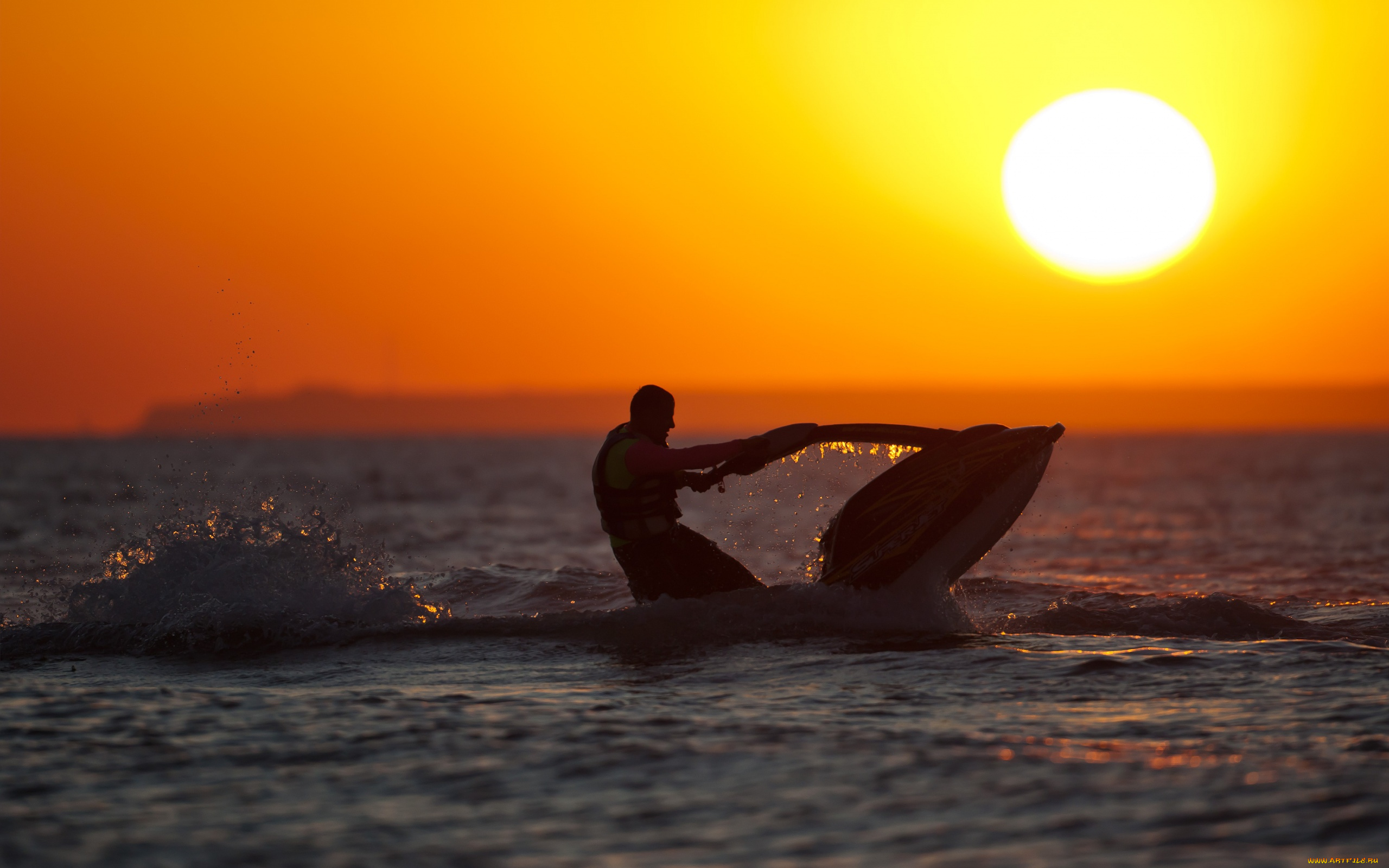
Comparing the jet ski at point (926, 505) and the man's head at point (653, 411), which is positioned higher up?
the man's head at point (653, 411)

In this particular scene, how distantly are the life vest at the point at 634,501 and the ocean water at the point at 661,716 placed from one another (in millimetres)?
634

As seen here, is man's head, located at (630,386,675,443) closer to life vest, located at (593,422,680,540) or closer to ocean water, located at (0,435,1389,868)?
life vest, located at (593,422,680,540)

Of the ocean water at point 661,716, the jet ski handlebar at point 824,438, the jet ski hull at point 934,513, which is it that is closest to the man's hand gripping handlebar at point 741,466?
the jet ski handlebar at point 824,438

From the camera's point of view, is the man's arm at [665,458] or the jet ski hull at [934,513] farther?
the jet ski hull at [934,513]

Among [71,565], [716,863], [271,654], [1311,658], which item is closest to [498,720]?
[716,863]

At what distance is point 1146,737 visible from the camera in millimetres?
5984

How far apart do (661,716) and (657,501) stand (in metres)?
2.58

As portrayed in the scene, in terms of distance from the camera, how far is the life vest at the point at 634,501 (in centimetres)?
896

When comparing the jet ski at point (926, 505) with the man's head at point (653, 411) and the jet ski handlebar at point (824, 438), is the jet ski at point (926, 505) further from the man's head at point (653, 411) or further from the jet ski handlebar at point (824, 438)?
the man's head at point (653, 411)

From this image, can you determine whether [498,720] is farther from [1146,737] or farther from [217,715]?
[1146,737]

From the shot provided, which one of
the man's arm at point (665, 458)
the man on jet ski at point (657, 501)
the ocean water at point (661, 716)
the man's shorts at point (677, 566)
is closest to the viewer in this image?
the ocean water at point (661, 716)

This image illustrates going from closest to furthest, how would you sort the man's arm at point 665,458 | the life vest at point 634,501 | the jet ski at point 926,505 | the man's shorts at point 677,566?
the man's arm at point 665,458 → the life vest at point 634,501 → the man's shorts at point 677,566 → the jet ski at point 926,505

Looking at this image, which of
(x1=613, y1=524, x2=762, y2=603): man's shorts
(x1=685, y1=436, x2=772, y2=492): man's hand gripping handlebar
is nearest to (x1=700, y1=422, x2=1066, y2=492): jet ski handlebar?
(x1=685, y1=436, x2=772, y2=492): man's hand gripping handlebar

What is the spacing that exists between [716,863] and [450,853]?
98 centimetres
